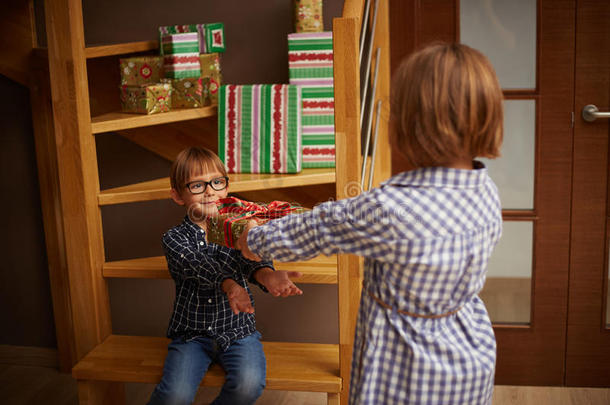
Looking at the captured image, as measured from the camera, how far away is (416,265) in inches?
44.8

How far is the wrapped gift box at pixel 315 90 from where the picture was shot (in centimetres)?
205

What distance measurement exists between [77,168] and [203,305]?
1.97ft

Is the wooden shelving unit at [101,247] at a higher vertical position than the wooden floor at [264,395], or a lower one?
higher

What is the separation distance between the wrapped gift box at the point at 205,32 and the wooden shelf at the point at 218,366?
3.36ft

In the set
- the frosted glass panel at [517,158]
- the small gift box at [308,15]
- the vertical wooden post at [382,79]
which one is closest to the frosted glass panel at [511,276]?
the frosted glass panel at [517,158]

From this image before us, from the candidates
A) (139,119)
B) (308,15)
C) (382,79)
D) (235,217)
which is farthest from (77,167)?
(382,79)

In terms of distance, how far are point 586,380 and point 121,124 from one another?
199cm

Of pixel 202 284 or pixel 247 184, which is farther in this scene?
pixel 247 184

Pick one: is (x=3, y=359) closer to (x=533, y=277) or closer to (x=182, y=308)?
(x=182, y=308)

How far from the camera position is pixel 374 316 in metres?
1.21

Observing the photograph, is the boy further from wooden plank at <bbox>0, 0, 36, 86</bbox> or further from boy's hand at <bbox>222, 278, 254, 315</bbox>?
wooden plank at <bbox>0, 0, 36, 86</bbox>

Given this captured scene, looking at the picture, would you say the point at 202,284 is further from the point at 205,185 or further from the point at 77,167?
the point at 77,167

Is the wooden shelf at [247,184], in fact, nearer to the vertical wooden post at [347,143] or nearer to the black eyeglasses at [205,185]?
the black eyeglasses at [205,185]

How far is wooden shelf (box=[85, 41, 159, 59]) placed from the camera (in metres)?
2.09
